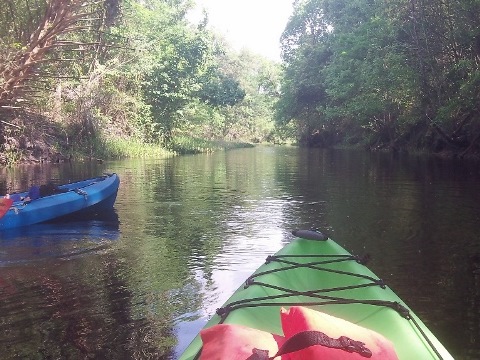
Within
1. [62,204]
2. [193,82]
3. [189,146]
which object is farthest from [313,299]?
[189,146]

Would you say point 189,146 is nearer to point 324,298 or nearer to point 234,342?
point 324,298

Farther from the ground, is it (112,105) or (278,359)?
(112,105)

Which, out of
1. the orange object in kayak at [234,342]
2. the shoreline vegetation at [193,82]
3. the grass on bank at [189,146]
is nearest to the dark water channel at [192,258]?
the orange object in kayak at [234,342]

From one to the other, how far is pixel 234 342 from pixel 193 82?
2903 centimetres

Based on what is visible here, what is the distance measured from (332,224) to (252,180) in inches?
257

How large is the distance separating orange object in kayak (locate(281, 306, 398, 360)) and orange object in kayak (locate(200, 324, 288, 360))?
0.10m

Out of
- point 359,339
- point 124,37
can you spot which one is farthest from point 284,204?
point 124,37

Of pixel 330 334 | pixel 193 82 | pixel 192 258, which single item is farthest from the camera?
pixel 193 82

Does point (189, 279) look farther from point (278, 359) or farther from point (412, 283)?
point (278, 359)

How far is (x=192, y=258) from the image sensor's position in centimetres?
622

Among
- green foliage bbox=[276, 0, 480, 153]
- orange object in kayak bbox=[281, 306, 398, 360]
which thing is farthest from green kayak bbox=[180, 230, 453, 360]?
green foliage bbox=[276, 0, 480, 153]

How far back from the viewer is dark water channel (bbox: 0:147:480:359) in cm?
400

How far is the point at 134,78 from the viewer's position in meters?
27.7

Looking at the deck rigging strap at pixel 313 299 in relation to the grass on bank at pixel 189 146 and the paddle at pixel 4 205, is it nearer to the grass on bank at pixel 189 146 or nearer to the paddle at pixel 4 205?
the paddle at pixel 4 205
